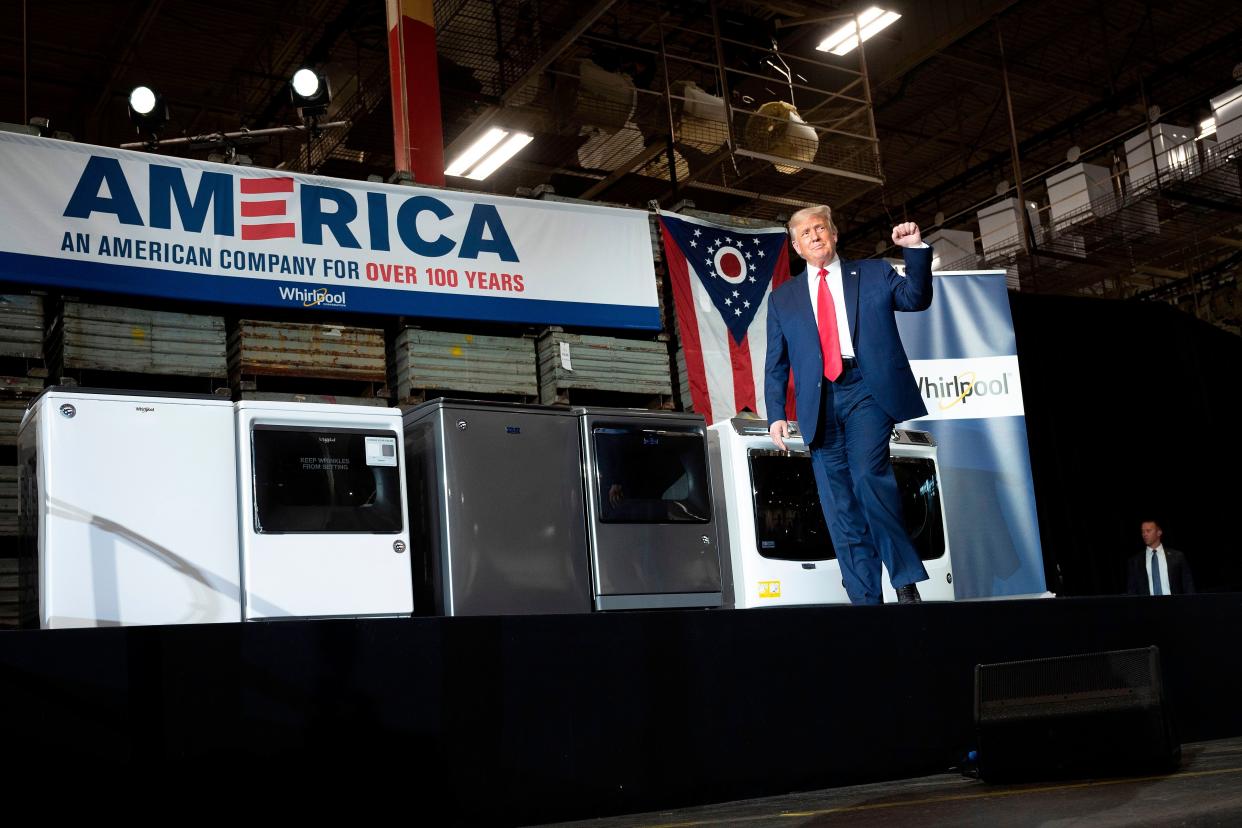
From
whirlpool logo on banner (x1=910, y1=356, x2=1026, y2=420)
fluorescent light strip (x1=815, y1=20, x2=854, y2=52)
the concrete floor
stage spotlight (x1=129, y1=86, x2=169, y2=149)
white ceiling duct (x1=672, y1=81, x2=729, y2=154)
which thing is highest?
fluorescent light strip (x1=815, y1=20, x2=854, y2=52)

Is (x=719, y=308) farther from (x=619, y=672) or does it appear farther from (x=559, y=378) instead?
(x=619, y=672)

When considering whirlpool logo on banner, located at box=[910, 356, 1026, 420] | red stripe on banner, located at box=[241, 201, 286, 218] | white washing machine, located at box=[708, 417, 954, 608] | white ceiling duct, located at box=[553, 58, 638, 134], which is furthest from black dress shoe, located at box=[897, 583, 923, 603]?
white ceiling duct, located at box=[553, 58, 638, 134]

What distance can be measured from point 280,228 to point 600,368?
1936 millimetres

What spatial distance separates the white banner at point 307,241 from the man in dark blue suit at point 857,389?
231 cm

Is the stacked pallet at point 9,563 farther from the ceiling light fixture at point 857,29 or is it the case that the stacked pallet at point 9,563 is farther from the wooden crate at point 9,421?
the ceiling light fixture at point 857,29

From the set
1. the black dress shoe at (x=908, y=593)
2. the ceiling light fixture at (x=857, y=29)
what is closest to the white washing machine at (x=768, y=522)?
the black dress shoe at (x=908, y=593)

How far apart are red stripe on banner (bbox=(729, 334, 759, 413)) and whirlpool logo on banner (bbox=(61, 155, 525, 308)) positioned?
1.54 m

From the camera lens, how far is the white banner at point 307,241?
5797 mm

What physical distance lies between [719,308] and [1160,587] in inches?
215

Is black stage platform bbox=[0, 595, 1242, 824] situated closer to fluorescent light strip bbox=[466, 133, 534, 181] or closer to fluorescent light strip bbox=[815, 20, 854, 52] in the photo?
fluorescent light strip bbox=[815, 20, 854, 52]

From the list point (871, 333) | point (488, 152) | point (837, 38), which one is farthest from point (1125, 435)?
point (871, 333)

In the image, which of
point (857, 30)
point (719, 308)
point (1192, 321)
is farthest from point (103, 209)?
point (1192, 321)

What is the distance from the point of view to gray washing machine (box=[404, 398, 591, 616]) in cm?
521

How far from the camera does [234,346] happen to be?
20.5 ft
